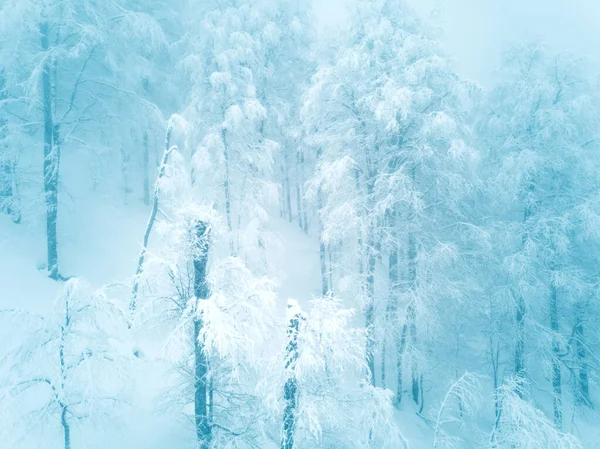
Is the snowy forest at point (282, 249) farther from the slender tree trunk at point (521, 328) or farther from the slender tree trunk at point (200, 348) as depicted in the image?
the slender tree trunk at point (521, 328)

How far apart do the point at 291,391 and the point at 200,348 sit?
2.38 metres

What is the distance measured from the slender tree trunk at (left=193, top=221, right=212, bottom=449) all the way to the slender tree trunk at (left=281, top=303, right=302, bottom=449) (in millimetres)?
2050

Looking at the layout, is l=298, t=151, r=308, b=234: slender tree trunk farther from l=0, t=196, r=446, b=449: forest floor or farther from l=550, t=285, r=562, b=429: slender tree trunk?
l=550, t=285, r=562, b=429: slender tree trunk

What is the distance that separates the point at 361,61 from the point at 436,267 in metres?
6.95

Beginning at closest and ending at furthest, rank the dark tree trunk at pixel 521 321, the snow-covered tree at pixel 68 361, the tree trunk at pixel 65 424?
the snow-covered tree at pixel 68 361 < the tree trunk at pixel 65 424 < the dark tree trunk at pixel 521 321

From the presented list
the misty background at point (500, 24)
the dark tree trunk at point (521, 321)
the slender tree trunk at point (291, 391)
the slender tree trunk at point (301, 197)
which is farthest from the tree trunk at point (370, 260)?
the slender tree trunk at point (301, 197)

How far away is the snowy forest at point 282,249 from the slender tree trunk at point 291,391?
35mm

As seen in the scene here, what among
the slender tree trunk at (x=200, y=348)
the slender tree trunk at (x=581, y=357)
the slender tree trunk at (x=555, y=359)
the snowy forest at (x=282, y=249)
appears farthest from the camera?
the slender tree trunk at (x=581, y=357)

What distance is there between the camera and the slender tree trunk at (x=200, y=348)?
27.6 ft

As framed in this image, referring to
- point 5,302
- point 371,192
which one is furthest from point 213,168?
point 5,302

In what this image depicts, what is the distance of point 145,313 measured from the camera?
841cm

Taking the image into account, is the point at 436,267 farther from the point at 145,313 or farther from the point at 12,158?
the point at 12,158

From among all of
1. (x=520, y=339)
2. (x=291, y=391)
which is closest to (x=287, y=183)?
(x=520, y=339)

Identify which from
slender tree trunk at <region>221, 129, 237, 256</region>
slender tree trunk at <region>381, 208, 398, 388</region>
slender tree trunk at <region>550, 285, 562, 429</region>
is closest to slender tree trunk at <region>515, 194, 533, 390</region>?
slender tree trunk at <region>550, 285, 562, 429</region>
